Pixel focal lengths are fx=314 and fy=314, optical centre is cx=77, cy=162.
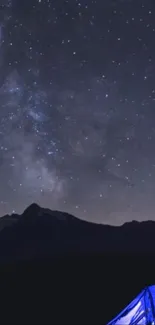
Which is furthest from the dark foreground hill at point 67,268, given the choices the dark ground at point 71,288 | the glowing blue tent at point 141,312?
the glowing blue tent at point 141,312

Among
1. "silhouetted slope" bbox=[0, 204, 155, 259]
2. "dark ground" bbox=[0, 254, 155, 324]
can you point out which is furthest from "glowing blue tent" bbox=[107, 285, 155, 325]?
"silhouetted slope" bbox=[0, 204, 155, 259]

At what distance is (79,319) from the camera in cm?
2914

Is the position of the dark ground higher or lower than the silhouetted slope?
lower

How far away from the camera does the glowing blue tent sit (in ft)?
25.7

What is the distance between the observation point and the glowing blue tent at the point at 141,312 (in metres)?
7.83

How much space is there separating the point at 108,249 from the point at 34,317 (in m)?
55.7

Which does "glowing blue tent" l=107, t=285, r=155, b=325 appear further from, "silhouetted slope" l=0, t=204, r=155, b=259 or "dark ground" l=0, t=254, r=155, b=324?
"silhouetted slope" l=0, t=204, r=155, b=259

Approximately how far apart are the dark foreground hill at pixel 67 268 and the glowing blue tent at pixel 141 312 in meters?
18.5

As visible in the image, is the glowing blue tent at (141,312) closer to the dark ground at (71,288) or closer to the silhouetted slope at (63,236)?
the dark ground at (71,288)

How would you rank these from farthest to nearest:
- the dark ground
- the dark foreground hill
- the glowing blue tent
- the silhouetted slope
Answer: the silhouetted slope, the dark foreground hill, the dark ground, the glowing blue tent

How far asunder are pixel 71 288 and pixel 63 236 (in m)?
48.6

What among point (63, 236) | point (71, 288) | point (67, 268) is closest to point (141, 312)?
point (71, 288)

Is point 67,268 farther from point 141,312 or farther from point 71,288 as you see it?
point 141,312

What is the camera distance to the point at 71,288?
47906 mm
